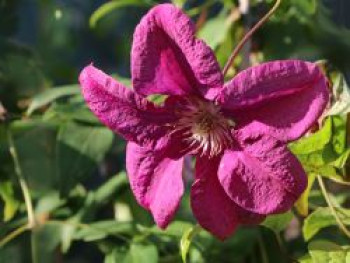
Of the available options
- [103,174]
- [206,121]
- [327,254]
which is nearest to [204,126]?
[206,121]

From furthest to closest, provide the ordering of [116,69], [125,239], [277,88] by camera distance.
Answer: [116,69] → [125,239] → [277,88]

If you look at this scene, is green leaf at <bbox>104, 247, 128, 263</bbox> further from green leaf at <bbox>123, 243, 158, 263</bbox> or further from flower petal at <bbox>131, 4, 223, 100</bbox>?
flower petal at <bbox>131, 4, 223, 100</bbox>

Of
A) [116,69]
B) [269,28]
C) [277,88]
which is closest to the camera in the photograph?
[277,88]

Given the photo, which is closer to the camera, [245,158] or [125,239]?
[245,158]

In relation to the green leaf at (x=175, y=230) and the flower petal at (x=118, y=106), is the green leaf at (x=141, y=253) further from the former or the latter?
the flower petal at (x=118, y=106)

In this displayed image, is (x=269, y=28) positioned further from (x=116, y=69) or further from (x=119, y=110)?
(x=119, y=110)

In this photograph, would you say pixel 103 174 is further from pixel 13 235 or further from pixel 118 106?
pixel 118 106

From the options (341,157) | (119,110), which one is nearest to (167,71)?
(119,110)
